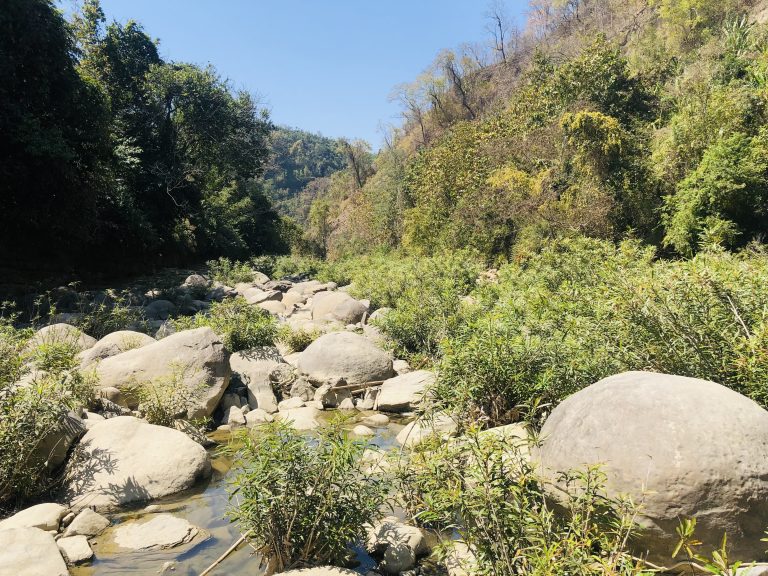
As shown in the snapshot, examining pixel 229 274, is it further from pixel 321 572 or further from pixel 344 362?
pixel 321 572

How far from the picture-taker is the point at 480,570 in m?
3.01

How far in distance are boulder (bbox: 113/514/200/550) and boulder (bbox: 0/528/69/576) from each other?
23.8 inches

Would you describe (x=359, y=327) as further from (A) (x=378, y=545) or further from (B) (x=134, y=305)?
(A) (x=378, y=545)

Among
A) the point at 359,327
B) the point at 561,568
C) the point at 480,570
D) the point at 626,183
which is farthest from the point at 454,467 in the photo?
the point at 626,183

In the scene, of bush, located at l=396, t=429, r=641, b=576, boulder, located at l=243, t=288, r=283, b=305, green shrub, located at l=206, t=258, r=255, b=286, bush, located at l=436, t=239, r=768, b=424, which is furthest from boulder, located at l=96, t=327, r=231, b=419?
green shrub, located at l=206, t=258, r=255, b=286

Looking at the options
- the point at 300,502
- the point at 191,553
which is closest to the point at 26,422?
the point at 191,553

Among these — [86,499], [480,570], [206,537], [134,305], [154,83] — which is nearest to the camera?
[480,570]

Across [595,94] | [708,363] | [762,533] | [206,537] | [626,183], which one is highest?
[595,94]

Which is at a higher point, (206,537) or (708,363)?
(708,363)

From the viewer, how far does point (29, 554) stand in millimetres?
3816

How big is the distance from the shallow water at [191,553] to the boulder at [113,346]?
4.26 meters

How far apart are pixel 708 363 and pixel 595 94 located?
18.6 meters

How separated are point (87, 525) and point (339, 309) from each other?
405 inches

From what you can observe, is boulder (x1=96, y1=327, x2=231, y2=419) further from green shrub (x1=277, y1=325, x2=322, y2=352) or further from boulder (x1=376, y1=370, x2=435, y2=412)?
green shrub (x1=277, y1=325, x2=322, y2=352)
